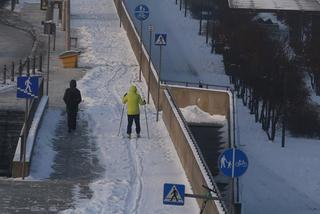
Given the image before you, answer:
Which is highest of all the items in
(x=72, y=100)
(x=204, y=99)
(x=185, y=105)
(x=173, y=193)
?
(x=72, y=100)

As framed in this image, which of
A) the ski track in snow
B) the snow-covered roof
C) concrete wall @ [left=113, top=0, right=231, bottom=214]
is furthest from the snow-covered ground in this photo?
the snow-covered roof

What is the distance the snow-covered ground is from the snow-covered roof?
164 inches

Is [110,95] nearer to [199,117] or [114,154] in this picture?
[199,117]

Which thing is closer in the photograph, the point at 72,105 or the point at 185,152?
the point at 185,152

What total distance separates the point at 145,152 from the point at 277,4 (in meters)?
55.1

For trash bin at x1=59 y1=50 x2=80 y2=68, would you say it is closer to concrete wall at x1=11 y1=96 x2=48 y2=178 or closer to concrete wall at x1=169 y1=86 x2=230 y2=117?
concrete wall at x1=169 y1=86 x2=230 y2=117

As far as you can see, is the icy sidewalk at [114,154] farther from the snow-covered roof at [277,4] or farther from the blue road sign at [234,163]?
the snow-covered roof at [277,4]

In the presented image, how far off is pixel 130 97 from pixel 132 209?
6519 mm

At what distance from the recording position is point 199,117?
29.2 m

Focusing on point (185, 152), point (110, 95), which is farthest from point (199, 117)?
point (185, 152)

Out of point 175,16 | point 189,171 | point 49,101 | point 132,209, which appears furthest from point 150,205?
point 175,16

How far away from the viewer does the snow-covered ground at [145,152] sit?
1845cm

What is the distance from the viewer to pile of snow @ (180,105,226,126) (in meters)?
28.9

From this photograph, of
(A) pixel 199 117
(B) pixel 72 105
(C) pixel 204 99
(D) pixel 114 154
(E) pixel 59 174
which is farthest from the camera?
(C) pixel 204 99
